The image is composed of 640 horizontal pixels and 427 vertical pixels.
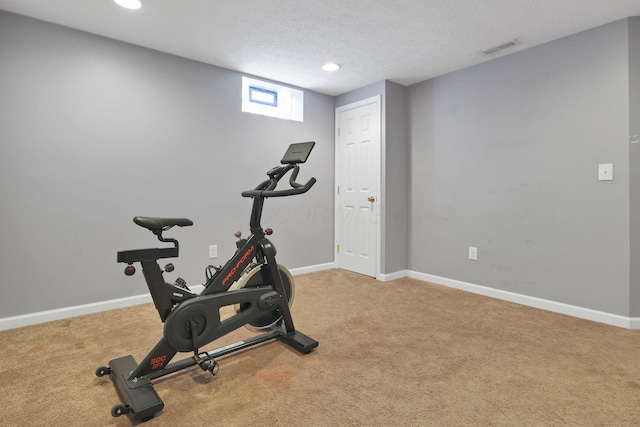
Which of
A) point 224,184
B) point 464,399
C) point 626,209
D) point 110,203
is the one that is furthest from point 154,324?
point 626,209

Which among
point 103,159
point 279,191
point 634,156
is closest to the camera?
point 279,191

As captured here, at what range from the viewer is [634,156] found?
246 cm

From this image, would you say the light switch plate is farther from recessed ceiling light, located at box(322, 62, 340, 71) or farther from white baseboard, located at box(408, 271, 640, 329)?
recessed ceiling light, located at box(322, 62, 340, 71)

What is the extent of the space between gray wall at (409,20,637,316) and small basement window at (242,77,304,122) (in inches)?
57.8

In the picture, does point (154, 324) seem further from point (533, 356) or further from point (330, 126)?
point (330, 126)

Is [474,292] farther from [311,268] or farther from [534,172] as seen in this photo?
[311,268]

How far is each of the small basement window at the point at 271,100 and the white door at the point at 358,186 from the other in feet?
1.97

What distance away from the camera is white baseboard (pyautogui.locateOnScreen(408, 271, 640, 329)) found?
8.17ft

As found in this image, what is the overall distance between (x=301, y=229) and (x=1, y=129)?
110 inches

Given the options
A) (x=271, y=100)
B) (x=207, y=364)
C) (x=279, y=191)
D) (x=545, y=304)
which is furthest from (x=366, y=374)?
(x=271, y=100)

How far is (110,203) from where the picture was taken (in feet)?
9.25

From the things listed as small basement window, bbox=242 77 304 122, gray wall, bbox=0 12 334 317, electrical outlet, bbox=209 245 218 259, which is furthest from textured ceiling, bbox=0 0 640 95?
electrical outlet, bbox=209 245 218 259

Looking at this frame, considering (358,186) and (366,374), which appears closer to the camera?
(366,374)

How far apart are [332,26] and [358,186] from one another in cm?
193
